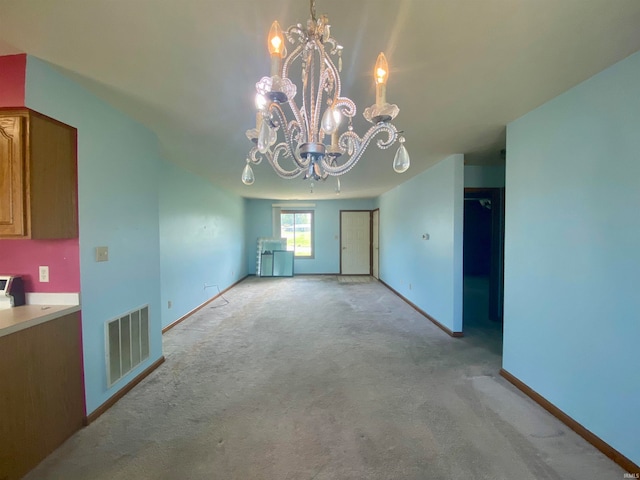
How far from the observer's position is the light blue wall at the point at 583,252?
1568 mm

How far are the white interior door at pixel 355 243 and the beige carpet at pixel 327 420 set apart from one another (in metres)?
4.80

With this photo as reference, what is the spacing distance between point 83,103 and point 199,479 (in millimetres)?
2495

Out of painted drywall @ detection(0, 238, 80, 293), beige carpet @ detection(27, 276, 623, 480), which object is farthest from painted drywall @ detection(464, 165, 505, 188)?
painted drywall @ detection(0, 238, 80, 293)

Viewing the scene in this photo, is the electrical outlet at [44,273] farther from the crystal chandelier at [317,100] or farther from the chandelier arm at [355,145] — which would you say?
the chandelier arm at [355,145]

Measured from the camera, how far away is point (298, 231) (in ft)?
27.1

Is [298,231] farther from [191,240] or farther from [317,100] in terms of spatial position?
[317,100]

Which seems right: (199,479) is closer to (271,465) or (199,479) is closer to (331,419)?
(271,465)

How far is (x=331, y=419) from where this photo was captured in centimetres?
198

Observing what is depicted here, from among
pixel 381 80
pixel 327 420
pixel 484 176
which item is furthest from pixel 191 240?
pixel 484 176

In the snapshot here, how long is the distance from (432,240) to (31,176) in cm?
417

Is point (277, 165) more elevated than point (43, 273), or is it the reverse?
point (277, 165)

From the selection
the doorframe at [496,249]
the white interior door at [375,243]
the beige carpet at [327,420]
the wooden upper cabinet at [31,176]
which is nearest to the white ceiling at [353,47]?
the wooden upper cabinet at [31,176]

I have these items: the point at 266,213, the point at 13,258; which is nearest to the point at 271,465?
the point at 13,258

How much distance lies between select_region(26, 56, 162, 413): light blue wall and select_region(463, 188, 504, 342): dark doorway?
153 inches
